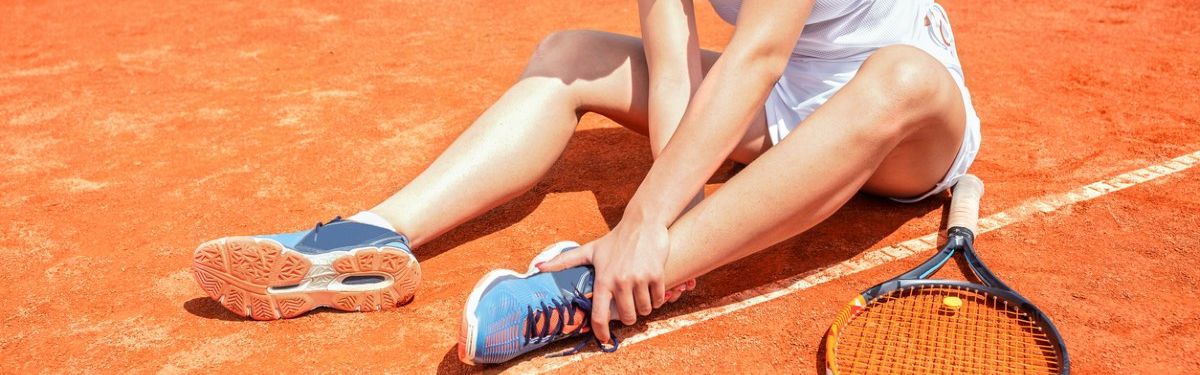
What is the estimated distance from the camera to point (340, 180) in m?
3.22

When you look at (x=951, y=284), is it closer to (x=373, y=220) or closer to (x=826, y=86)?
(x=826, y=86)

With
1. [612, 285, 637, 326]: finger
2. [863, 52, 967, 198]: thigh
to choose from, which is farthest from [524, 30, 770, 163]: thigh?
[612, 285, 637, 326]: finger

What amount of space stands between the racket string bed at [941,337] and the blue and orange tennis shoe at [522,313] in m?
0.55

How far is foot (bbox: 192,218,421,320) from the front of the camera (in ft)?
7.14

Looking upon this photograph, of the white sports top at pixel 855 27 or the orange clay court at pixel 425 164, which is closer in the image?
the orange clay court at pixel 425 164

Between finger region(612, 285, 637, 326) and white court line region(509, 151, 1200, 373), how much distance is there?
0.15m

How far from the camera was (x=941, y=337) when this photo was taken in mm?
2098

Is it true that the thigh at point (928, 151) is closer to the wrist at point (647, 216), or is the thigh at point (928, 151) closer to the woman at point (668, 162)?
the woman at point (668, 162)

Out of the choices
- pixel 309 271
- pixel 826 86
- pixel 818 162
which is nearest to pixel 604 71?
pixel 826 86

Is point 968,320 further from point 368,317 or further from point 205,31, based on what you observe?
point 205,31

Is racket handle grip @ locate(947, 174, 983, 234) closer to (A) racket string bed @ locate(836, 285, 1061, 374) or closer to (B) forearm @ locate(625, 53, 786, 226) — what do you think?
(A) racket string bed @ locate(836, 285, 1061, 374)

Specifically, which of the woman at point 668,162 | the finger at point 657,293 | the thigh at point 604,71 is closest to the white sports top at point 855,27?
the woman at point 668,162

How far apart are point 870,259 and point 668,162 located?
80 centimetres

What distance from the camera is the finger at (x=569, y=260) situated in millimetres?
2100
